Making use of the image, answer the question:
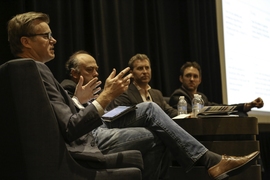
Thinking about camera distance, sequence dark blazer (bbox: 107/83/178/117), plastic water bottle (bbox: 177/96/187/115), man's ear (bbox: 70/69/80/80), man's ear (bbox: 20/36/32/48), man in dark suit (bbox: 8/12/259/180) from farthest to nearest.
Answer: plastic water bottle (bbox: 177/96/187/115), dark blazer (bbox: 107/83/178/117), man's ear (bbox: 70/69/80/80), man's ear (bbox: 20/36/32/48), man in dark suit (bbox: 8/12/259/180)

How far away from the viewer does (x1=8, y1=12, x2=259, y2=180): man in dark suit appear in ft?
5.88

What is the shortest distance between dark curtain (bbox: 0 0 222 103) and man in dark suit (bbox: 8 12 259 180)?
1.15 meters

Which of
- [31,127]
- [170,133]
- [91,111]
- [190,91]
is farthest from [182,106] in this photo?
[31,127]

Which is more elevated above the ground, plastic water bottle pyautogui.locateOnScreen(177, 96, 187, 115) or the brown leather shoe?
plastic water bottle pyautogui.locateOnScreen(177, 96, 187, 115)

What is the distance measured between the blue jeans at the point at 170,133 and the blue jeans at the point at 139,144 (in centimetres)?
5

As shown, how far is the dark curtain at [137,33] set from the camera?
12.0 ft

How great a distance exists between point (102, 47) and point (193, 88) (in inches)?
37.9

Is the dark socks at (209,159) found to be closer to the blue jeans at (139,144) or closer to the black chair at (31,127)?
the blue jeans at (139,144)

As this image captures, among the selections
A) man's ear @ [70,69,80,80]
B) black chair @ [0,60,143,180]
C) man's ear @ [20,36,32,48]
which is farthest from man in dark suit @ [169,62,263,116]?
black chair @ [0,60,143,180]

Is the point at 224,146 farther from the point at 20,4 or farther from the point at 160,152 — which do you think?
the point at 20,4

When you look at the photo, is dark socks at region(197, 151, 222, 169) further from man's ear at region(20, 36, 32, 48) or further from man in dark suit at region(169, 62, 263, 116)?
man in dark suit at region(169, 62, 263, 116)

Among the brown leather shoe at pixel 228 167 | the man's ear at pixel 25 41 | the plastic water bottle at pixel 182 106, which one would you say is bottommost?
the brown leather shoe at pixel 228 167

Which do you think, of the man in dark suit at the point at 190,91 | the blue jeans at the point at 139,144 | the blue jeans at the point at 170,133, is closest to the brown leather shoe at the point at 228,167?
the blue jeans at the point at 170,133

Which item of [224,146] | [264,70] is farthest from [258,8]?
[224,146]
